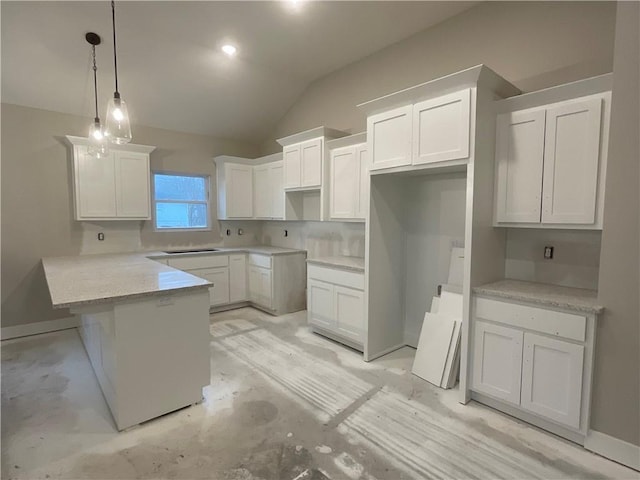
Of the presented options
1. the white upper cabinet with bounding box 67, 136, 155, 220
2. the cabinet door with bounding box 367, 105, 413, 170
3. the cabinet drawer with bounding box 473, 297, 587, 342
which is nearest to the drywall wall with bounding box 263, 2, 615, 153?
the cabinet door with bounding box 367, 105, 413, 170

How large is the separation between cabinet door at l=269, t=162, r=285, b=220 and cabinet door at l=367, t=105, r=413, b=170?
2016 millimetres

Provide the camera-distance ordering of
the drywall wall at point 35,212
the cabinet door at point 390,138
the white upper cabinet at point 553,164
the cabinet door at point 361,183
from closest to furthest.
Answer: the white upper cabinet at point 553,164 < the cabinet door at point 390,138 < the cabinet door at point 361,183 < the drywall wall at point 35,212

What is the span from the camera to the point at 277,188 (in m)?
4.93

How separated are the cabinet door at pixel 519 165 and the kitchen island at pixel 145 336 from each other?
7.91 feet

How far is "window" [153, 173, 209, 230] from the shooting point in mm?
4951

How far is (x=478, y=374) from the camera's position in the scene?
2.46 meters

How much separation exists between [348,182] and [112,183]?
3149 millimetres

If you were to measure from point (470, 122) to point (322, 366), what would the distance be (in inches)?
98.5

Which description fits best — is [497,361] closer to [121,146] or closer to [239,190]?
[239,190]

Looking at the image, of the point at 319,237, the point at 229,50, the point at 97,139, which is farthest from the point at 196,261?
the point at 229,50

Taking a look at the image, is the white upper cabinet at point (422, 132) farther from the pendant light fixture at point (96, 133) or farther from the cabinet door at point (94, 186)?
the cabinet door at point (94, 186)

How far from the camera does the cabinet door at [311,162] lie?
13.0 ft

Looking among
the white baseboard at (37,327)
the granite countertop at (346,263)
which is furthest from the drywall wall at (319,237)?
the white baseboard at (37,327)

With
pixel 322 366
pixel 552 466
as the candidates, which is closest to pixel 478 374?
pixel 552 466
